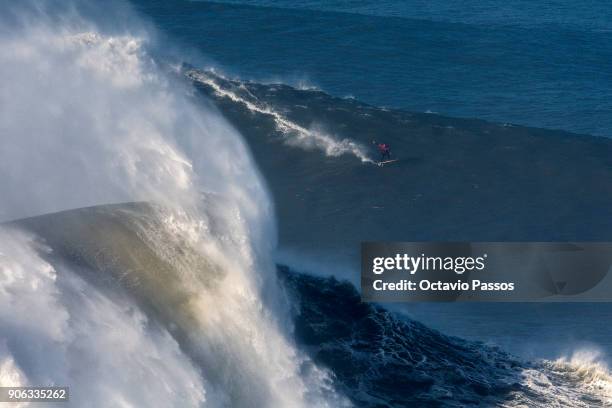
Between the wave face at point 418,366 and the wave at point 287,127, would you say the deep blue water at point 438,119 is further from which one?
the wave face at point 418,366

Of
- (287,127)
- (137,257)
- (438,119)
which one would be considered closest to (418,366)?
(137,257)

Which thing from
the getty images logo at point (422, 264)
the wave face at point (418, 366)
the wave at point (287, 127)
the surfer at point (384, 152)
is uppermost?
the wave at point (287, 127)

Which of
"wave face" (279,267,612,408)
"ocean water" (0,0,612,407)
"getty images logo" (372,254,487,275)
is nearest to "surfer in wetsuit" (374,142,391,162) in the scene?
"ocean water" (0,0,612,407)

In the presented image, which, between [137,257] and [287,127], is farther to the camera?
[287,127]

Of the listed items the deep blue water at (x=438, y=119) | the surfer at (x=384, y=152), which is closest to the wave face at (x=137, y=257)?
the deep blue water at (x=438, y=119)

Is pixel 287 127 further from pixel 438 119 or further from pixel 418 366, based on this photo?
pixel 418 366

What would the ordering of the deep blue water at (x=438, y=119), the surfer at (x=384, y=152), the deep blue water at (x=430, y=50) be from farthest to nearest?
the deep blue water at (x=430, y=50) → the surfer at (x=384, y=152) → the deep blue water at (x=438, y=119)

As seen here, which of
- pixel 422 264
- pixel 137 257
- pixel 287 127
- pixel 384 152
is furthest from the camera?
pixel 287 127
